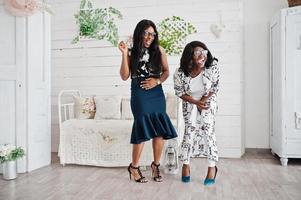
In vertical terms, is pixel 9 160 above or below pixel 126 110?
below

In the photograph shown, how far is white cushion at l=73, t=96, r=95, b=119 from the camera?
396 cm

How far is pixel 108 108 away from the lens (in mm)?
3934

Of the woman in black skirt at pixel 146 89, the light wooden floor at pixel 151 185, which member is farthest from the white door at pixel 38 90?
the woman in black skirt at pixel 146 89

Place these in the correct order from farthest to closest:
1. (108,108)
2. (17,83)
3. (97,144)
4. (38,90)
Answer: (108,108) → (97,144) → (38,90) → (17,83)

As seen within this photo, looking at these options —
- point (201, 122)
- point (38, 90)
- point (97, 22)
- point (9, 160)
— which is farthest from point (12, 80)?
point (201, 122)

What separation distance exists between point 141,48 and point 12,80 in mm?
1327

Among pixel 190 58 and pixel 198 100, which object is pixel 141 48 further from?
pixel 198 100

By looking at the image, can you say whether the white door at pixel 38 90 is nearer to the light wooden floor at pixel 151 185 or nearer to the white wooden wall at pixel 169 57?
the light wooden floor at pixel 151 185

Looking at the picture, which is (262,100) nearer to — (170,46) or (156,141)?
(170,46)

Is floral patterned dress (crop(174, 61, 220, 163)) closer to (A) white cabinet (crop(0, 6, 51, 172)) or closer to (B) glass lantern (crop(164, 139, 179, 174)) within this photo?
(B) glass lantern (crop(164, 139, 179, 174))

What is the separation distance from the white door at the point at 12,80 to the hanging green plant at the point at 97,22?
131cm

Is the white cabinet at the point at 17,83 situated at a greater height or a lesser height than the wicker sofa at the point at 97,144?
greater

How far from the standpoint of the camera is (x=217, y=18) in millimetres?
4027

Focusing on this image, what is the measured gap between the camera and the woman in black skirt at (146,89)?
280 centimetres
